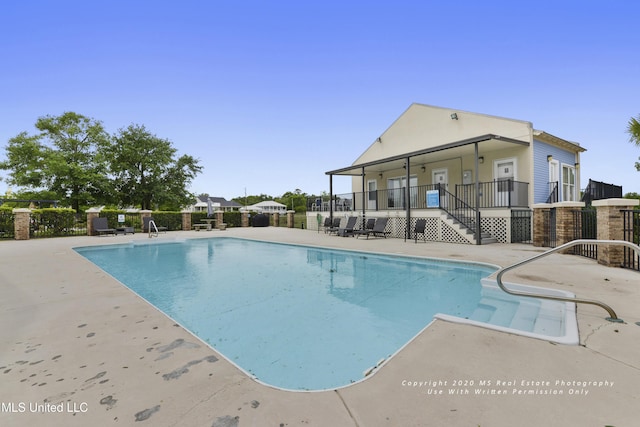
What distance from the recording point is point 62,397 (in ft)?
6.36

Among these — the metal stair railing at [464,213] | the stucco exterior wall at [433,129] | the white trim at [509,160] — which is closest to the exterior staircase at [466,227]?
the metal stair railing at [464,213]

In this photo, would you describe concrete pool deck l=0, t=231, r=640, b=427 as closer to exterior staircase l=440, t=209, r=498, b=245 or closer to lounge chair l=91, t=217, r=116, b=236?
exterior staircase l=440, t=209, r=498, b=245

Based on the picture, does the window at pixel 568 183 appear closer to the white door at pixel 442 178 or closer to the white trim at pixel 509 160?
the white trim at pixel 509 160

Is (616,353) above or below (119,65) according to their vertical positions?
below

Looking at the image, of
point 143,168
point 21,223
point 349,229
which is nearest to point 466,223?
point 349,229

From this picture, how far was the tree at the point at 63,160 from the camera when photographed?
81.4 feet

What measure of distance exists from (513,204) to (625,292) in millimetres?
8860

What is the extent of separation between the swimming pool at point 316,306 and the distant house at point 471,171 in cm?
536

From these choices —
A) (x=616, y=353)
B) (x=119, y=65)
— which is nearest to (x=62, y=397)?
(x=616, y=353)

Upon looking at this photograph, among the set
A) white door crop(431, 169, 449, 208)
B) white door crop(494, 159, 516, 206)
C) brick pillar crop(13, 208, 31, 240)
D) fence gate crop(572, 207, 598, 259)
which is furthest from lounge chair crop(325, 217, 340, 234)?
brick pillar crop(13, 208, 31, 240)

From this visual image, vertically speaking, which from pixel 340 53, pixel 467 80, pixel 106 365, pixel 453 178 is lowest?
pixel 106 365

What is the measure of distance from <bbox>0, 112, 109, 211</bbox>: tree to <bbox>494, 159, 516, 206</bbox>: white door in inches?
1246

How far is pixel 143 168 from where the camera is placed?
2881 centimetres

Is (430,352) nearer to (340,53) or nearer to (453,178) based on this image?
(453,178)
